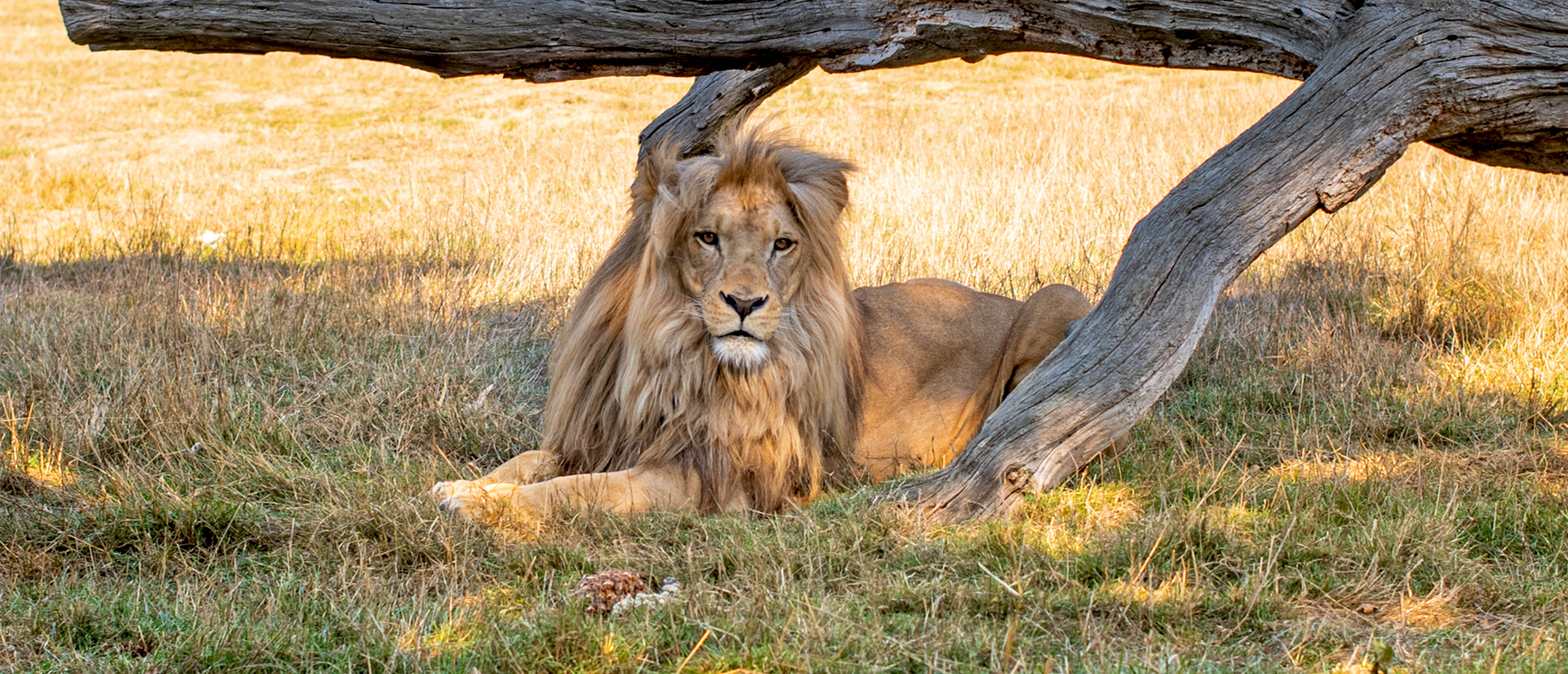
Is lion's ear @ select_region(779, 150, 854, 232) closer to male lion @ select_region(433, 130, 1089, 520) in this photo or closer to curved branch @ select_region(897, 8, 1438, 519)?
male lion @ select_region(433, 130, 1089, 520)

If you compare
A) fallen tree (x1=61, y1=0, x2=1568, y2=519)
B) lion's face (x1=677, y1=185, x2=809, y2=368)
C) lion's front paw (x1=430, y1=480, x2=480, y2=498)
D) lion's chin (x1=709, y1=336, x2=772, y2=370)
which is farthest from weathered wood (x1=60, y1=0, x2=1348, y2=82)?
lion's front paw (x1=430, y1=480, x2=480, y2=498)

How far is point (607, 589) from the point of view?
376 centimetres

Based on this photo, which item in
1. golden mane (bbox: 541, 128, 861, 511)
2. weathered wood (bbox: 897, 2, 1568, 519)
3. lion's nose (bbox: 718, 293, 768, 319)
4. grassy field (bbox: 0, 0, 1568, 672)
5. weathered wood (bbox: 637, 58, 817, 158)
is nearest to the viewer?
grassy field (bbox: 0, 0, 1568, 672)

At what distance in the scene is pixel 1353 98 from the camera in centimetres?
443

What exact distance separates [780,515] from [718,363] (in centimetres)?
63

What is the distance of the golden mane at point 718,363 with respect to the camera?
4797 mm

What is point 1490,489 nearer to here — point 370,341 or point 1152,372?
point 1152,372

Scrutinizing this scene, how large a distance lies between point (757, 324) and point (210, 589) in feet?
6.44

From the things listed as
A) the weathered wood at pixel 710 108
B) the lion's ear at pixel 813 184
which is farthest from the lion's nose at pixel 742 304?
the weathered wood at pixel 710 108

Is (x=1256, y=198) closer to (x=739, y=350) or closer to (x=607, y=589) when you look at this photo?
(x=739, y=350)

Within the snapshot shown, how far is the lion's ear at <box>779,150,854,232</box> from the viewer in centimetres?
486

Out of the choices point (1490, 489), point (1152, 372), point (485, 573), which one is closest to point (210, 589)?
point (485, 573)

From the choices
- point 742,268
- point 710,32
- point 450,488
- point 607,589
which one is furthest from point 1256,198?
point 450,488

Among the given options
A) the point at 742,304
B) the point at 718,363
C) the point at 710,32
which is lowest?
the point at 718,363
